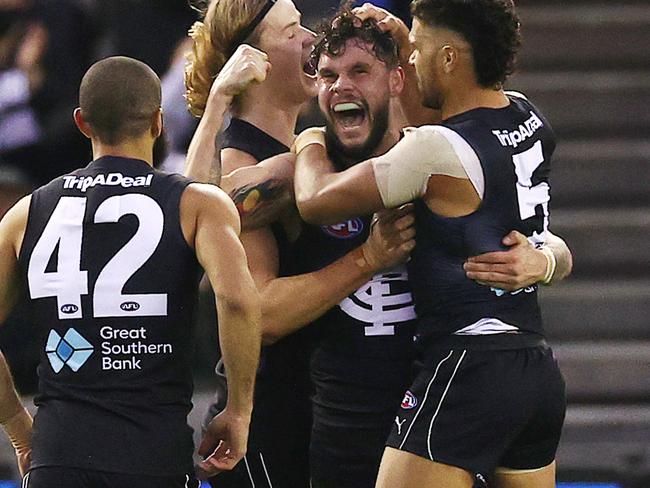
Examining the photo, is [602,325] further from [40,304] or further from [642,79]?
[40,304]

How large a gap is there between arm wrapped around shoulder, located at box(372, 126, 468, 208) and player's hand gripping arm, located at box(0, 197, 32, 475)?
0.95 m

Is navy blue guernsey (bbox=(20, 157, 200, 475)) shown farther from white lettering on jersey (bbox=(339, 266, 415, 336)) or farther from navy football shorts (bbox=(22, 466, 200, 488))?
white lettering on jersey (bbox=(339, 266, 415, 336))

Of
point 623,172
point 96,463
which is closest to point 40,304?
point 96,463

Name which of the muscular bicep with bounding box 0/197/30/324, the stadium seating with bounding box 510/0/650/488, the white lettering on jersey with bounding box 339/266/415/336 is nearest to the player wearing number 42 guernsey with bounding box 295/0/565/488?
the white lettering on jersey with bounding box 339/266/415/336

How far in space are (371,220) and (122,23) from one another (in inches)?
157

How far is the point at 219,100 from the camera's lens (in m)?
4.13

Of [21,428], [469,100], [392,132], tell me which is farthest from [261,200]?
[21,428]

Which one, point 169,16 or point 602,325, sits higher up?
point 169,16

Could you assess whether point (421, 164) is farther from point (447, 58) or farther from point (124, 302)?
point (124, 302)

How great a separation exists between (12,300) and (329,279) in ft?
2.80

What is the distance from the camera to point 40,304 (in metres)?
3.82

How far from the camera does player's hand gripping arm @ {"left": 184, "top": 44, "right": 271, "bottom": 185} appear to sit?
4094mm

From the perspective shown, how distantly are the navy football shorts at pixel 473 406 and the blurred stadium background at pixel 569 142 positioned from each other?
2.85 metres

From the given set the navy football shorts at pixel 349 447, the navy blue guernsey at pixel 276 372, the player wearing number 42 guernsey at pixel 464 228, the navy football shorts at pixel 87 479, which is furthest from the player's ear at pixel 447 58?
the navy football shorts at pixel 87 479
